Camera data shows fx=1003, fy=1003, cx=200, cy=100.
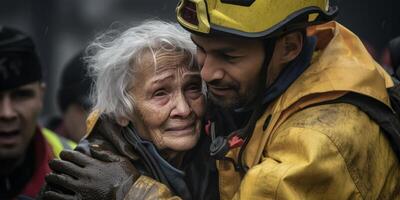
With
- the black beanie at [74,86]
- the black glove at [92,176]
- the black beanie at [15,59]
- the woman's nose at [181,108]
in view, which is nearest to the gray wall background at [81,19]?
the black beanie at [74,86]

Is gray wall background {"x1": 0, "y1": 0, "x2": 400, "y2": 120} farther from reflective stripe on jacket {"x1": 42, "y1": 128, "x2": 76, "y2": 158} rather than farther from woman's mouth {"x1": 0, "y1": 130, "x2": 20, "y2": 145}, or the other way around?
woman's mouth {"x1": 0, "y1": 130, "x2": 20, "y2": 145}

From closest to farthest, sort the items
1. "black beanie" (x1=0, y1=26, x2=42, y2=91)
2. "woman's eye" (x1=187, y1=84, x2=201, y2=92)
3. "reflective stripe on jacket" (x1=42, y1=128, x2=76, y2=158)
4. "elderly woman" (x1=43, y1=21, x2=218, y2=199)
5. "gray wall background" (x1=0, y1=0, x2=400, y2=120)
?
"elderly woman" (x1=43, y1=21, x2=218, y2=199) < "woman's eye" (x1=187, y1=84, x2=201, y2=92) < "black beanie" (x1=0, y1=26, x2=42, y2=91) < "reflective stripe on jacket" (x1=42, y1=128, x2=76, y2=158) < "gray wall background" (x1=0, y1=0, x2=400, y2=120)

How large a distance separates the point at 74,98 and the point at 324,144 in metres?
3.88

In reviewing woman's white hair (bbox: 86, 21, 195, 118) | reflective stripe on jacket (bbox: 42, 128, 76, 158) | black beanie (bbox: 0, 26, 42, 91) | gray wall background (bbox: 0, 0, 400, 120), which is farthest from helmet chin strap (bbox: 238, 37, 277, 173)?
gray wall background (bbox: 0, 0, 400, 120)

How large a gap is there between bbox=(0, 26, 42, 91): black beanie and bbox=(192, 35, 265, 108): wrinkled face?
210 centimetres

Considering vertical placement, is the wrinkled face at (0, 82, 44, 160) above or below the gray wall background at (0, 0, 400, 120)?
above

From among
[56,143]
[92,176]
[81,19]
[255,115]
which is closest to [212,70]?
[255,115]

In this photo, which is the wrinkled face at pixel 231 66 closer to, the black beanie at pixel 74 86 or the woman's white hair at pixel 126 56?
the woman's white hair at pixel 126 56

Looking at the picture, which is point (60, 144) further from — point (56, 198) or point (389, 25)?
point (389, 25)

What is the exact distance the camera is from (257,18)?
358 centimetres

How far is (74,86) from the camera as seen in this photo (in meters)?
7.07

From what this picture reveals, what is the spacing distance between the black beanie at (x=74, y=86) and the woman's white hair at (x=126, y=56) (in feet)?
8.21

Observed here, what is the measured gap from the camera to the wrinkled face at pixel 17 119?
5.67 meters

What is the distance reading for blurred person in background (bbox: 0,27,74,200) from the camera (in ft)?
18.4
